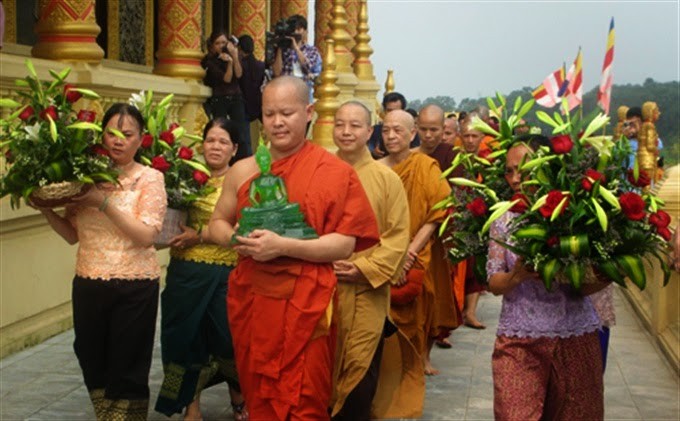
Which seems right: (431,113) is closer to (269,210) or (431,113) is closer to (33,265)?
(33,265)

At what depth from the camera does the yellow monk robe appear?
622 cm

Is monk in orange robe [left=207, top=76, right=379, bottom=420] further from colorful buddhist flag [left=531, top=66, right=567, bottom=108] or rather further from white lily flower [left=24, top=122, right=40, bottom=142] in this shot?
colorful buddhist flag [left=531, top=66, right=567, bottom=108]

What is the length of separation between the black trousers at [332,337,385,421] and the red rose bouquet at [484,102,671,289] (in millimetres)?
1494

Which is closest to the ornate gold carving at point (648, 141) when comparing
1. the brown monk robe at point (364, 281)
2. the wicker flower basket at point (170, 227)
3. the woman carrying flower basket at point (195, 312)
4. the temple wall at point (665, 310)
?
the temple wall at point (665, 310)

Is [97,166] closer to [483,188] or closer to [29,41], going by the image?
[483,188]

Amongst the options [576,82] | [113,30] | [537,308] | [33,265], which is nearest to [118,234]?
[537,308]

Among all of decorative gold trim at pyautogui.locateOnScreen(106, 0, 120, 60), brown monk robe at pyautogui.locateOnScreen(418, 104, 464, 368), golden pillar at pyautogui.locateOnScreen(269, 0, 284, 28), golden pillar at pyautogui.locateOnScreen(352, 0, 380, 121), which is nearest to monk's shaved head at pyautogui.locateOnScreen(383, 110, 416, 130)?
brown monk robe at pyautogui.locateOnScreen(418, 104, 464, 368)

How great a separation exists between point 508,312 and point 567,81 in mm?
19332

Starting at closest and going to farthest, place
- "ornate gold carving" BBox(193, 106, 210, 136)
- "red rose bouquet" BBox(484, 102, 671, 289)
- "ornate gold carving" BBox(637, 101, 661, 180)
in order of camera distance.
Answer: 1. "red rose bouquet" BBox(484, 102, 671, 289)
2. "ornate gold carving" BBox(193, 106, 210, 136)
3. "ornate gold carving" BBox(637, 101, 661, 180)

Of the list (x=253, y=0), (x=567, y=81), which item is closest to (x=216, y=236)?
(x=253, y=0)

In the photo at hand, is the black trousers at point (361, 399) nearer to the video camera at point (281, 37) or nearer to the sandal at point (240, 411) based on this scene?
the sandal at point (240, 411)

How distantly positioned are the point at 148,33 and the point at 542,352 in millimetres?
11172

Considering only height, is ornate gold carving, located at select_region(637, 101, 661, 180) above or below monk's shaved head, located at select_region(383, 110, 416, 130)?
below

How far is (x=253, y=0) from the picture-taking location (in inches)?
683
